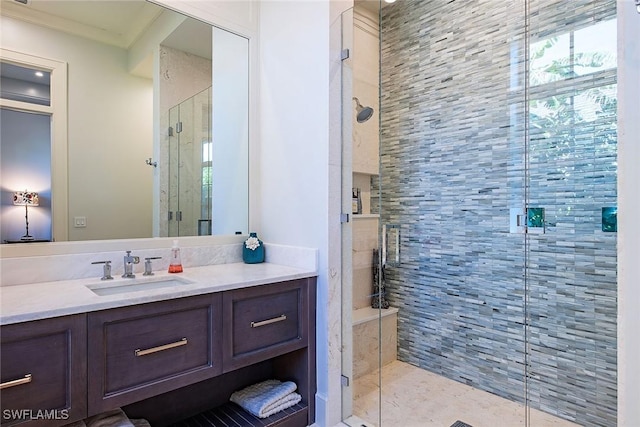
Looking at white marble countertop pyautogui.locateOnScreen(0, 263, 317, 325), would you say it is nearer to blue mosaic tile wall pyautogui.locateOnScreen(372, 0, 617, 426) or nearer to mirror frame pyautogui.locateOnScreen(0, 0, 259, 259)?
mirror frame pyautogui.locateOnScreen(0, 0, 259, 259)

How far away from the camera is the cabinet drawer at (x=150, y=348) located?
1263mm

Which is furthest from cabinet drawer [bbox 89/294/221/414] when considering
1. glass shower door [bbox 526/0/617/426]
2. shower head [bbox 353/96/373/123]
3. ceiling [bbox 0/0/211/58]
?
glass shower door [bbox 526/0/617/426]

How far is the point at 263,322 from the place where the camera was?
67.7 inches

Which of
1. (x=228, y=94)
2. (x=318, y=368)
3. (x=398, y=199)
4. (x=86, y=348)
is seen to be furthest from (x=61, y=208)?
(x=398, y=199)

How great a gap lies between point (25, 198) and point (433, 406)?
2.41m

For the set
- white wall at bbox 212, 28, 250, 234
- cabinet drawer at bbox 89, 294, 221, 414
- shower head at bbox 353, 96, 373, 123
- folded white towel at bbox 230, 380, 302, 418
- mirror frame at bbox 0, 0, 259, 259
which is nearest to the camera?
cabinet drawer at bbox 89, 294, 221, 414

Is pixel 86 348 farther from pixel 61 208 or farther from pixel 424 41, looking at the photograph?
pixel 424 41

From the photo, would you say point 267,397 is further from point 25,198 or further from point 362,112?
point 362,112

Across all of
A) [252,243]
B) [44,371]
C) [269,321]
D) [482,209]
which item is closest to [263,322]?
[269,321]

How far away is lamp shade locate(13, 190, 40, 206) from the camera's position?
1592 millimetres

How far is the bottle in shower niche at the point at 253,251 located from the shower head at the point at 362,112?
3.17 feet

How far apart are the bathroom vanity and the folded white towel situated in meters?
0.04

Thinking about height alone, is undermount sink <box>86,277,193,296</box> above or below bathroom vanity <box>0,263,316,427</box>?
above
